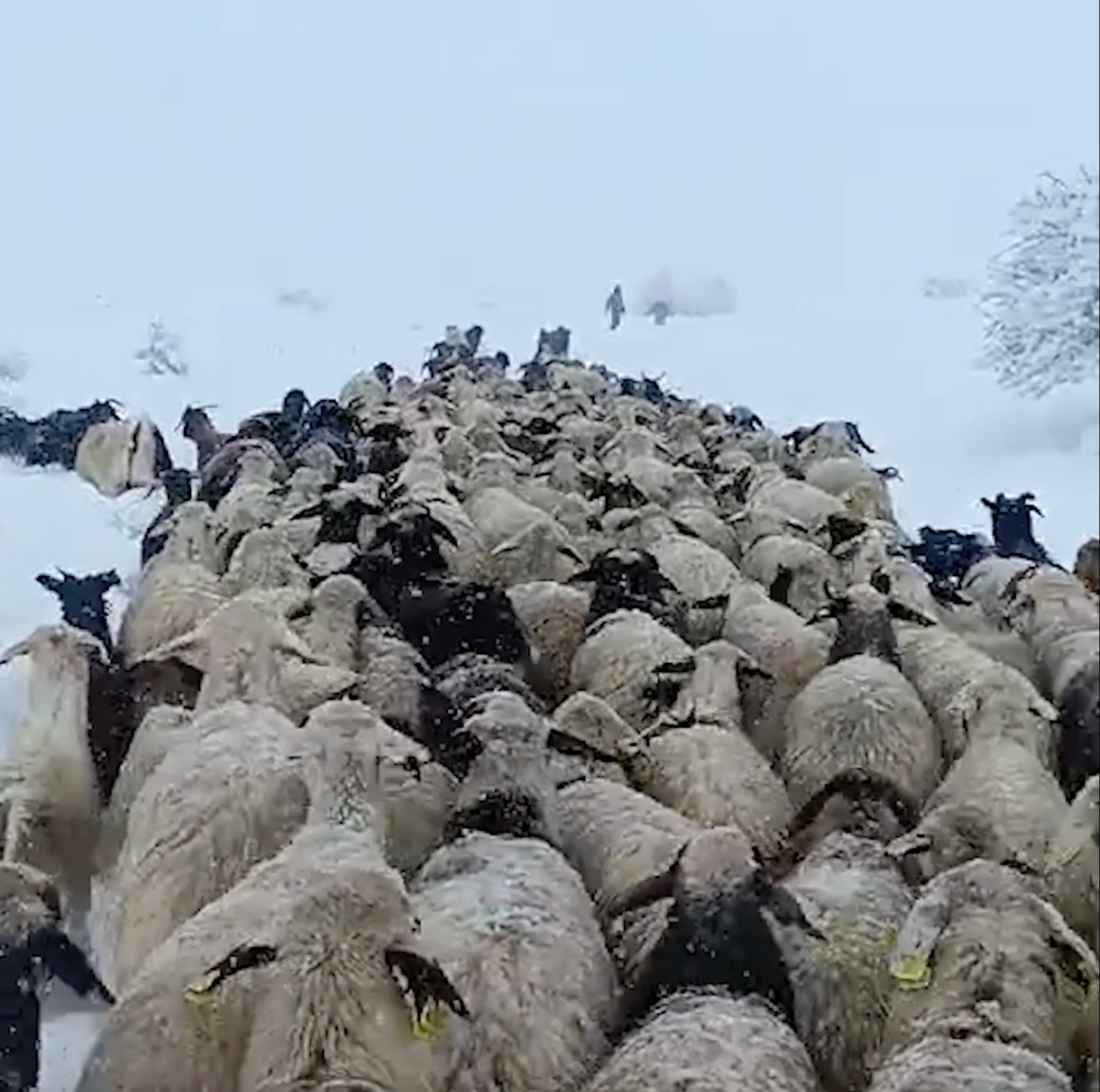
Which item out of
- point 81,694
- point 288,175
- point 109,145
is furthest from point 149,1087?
point 288,175

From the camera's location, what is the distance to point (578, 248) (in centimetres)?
2436

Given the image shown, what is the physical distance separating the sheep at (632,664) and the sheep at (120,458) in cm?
675

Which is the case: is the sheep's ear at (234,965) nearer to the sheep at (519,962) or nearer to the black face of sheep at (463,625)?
the sheep at (519,962)

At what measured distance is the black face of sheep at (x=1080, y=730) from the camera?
2061 mm

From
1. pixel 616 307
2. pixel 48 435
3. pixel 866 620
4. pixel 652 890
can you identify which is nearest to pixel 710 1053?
pixel 652 890

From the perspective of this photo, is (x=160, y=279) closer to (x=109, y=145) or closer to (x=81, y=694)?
(x=109, y=145)

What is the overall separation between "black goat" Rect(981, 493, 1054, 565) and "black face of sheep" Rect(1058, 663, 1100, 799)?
366 centimetres

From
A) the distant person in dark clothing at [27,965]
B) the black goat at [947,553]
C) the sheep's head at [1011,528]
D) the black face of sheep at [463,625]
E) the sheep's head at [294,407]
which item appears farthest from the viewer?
the sheep's head at [294,407]

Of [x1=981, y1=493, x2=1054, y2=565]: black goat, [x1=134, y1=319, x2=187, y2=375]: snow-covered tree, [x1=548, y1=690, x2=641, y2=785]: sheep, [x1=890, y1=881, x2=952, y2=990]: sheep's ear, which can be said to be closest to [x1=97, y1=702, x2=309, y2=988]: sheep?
[x1=548, y1=690, x2=641, y2=785]: sheep

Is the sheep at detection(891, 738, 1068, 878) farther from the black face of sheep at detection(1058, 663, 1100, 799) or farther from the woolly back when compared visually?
the woolly back

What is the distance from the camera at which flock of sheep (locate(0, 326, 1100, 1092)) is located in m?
3.67

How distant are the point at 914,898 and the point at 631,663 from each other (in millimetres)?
2274

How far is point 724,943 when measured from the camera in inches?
165

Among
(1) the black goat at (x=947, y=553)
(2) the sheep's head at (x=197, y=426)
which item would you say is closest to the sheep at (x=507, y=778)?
(1) the black goat at (x=947, y=553)
